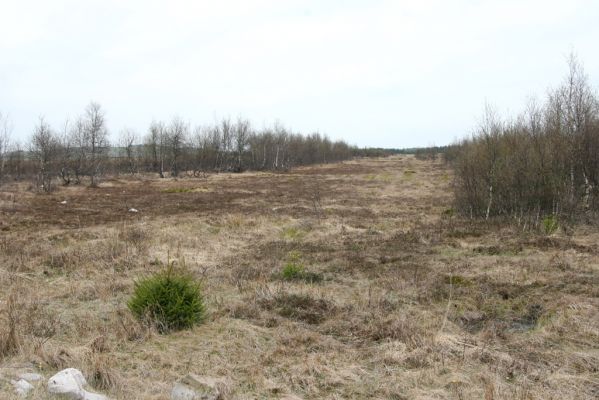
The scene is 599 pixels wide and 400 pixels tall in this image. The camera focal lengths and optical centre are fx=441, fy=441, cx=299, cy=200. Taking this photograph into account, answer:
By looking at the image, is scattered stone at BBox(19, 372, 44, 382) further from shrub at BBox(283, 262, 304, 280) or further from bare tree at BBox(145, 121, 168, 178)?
bare tree at BBox(145, 121, 168, 178)

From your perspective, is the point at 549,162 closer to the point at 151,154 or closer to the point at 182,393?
the point at 182,393

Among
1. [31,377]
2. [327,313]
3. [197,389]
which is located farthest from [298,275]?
[31,377]

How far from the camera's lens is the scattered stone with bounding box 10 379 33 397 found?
3.72m

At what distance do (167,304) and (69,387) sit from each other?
213 cm

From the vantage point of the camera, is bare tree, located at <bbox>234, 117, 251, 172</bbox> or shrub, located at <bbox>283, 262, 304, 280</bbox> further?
bare tree, located at <bbox>234, 117, 251, 172</bbox>

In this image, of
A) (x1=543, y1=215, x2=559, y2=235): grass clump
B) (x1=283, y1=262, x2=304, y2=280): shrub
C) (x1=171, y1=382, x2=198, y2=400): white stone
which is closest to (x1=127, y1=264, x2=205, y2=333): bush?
(x1=171, y1=382, x2=198, y2=400): white stone

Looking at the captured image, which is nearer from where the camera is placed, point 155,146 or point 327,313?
point 327,313

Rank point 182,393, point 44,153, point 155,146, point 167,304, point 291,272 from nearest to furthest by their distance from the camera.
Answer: point 182,393 → point 167,304 → point 291,272 → point 44,153 → point 155,146

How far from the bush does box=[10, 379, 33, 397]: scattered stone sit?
1.81 m

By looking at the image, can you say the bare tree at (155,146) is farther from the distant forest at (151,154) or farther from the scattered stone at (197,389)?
the scattered stone at (197,389)

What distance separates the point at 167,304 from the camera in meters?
5.86

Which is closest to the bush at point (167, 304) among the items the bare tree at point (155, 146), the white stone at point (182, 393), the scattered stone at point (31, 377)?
the scattered stone at point (31, 377)

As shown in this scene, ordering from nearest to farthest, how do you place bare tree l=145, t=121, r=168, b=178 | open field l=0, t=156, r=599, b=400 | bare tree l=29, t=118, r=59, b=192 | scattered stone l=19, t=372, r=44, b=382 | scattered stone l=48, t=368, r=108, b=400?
scattered stone l=48, t=368, r=108, b=400, scattered stone l=19, t=372, r=44, b=382, open field l=0, t=156, r=599, b=400, bare tree l=29, t=118, r=59, b=192, bare tree l=145, t=121, r=168, b=178

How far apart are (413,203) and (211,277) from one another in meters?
16.2
